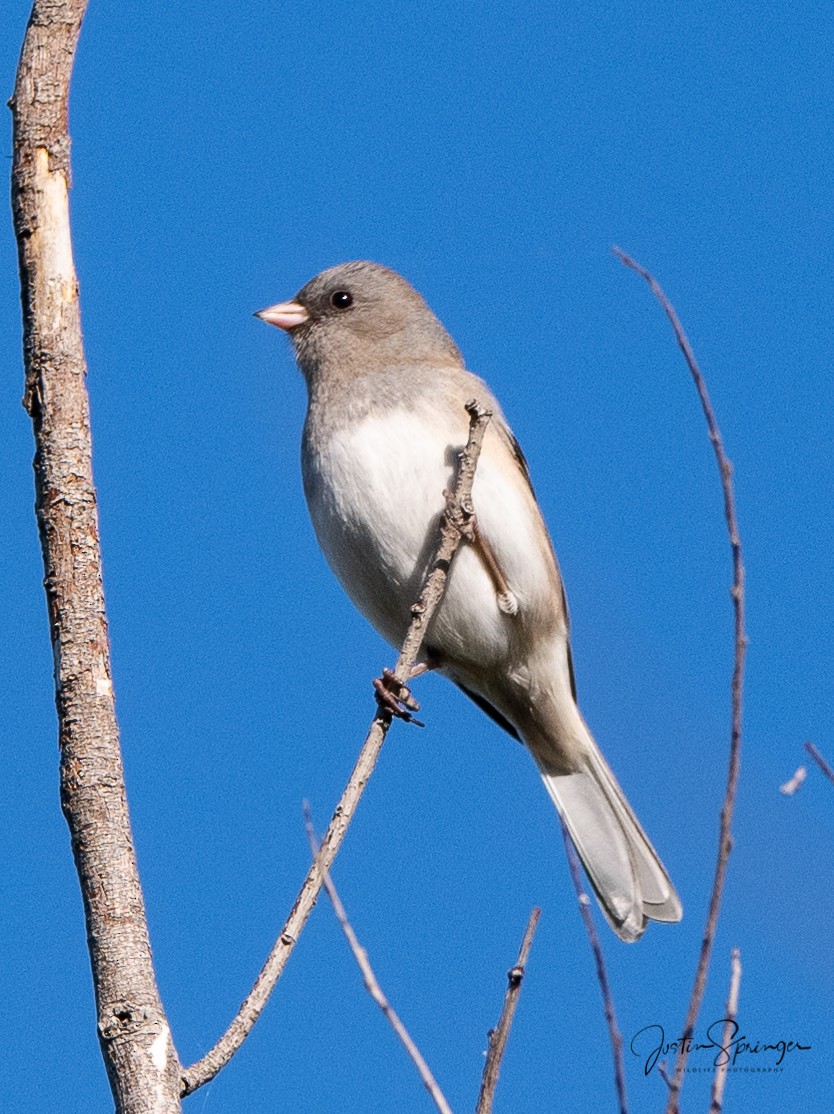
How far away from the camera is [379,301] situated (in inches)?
133

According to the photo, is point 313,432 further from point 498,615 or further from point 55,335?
point 55,335

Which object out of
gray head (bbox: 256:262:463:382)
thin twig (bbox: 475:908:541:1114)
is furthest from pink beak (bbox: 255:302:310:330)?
thin twig (bbox: 475:908:541:1114)

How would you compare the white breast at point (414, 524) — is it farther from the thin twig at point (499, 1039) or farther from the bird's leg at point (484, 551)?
the thin twig at point (499, 1039)

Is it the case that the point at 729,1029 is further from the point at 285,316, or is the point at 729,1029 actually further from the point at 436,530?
the point at 285,316

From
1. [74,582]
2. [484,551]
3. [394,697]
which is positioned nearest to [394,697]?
[394,697]

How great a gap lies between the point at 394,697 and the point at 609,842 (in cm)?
83

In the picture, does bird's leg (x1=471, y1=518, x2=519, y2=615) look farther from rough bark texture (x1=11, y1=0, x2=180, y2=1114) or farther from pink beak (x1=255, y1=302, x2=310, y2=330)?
rough bark texture (x1=11, y1=0, x2=180, y2=1114)

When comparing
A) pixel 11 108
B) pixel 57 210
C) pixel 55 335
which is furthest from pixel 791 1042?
pixel 11 108

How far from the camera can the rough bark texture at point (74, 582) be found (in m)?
1.54

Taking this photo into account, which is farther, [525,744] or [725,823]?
[525,744]

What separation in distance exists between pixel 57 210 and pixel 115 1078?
1.18 meters

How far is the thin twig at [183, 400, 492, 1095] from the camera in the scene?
1568mm

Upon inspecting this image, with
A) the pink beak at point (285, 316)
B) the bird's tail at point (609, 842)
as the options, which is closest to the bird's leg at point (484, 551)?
the bird's tail at point (609, 842)

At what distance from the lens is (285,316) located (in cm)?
338
